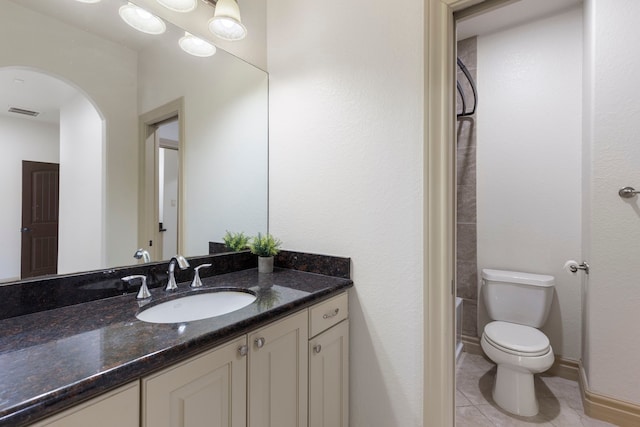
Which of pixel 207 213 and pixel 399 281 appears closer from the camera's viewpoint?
pixel 399 281

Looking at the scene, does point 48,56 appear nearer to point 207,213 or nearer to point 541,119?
point 207,213

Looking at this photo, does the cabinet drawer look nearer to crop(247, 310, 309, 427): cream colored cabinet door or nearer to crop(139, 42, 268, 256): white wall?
crop(247, 310, 309, 427): cream colored cabinet door

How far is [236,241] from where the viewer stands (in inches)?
64.6

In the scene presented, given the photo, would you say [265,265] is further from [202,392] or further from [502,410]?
[502,410]

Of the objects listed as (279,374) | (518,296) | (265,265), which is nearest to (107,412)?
(279,374)

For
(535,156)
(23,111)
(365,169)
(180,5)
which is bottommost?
(365,169)

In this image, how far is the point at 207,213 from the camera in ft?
5.11

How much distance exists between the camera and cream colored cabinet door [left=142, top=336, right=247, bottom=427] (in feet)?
2.30

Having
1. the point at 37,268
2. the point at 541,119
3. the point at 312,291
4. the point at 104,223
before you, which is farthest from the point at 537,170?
the point at 37,268

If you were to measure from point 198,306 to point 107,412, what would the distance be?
1.99 feet

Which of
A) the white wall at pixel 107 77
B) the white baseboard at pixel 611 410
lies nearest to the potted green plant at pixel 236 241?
the white wall at pixel 107 77

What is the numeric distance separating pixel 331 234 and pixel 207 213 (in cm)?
67

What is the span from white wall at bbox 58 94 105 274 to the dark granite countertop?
0.59 ft

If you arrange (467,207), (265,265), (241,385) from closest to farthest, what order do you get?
(241,385)
(265,265)
(467,207)
